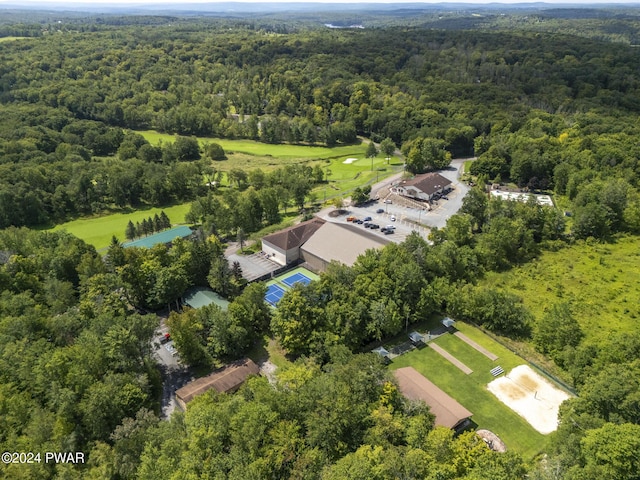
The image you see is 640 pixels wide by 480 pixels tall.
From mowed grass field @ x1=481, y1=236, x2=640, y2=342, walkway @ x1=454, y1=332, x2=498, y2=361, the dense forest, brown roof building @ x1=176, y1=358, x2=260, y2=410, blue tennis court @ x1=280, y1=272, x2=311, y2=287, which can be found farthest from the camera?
blue tennis court @ x1=280, y1=272, x2=311, y2=287

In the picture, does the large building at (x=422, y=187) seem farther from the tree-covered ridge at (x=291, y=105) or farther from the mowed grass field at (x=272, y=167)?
the tree-covered ridge at (x=291, y=105)

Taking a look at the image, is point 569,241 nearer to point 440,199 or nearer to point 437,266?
point 440,199

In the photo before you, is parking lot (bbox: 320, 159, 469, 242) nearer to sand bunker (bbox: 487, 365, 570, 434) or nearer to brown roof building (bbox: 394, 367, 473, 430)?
sand bunker (bbox: 487, 365, 570, 434)

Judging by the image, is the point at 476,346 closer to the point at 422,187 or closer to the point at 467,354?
the point at 467,354

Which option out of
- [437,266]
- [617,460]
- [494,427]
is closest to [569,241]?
[437,266]

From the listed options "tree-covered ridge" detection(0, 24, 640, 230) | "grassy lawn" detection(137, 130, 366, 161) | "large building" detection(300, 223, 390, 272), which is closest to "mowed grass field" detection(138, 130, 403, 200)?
"grassy lawn" detection(137, 130, 366, 161)

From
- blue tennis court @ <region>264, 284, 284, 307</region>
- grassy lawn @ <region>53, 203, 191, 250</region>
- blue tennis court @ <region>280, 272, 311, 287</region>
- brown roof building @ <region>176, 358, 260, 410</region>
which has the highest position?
brown roof building @ <region>176, 358, 260, 410</region>
